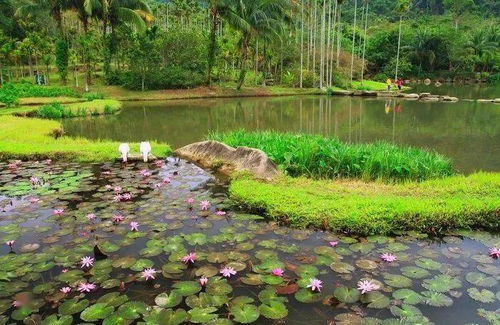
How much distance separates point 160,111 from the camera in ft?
72.8

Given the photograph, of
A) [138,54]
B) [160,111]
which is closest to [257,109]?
[160,111]

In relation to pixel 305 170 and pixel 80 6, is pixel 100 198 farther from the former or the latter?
pixel 80 6

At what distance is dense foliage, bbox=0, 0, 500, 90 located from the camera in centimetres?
3030

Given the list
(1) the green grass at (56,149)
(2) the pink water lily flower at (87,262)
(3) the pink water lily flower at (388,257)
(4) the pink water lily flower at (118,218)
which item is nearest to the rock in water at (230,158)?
(1) the green grass at (56,149)

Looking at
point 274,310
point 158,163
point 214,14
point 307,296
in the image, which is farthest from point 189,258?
point 214,14

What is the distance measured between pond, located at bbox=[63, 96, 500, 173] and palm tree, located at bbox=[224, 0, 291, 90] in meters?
8.62

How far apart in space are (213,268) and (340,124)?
13.8m

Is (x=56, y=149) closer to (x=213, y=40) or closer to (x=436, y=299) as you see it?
(x=436, y=299)

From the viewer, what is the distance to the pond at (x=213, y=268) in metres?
3.64

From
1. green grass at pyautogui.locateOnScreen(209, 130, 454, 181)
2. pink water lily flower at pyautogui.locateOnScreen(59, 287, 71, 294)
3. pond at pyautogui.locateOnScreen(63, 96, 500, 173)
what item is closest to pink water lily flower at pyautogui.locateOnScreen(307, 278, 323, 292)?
pink water lily flower at pyautogui.locateOnScreen(59, 287, 71, 294)

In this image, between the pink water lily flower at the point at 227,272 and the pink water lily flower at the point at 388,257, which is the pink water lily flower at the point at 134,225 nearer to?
the pink water lily flower at the point at 227,272

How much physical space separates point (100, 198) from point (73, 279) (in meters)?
2.71

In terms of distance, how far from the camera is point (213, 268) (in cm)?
440

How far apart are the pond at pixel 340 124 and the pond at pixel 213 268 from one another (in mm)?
5862
